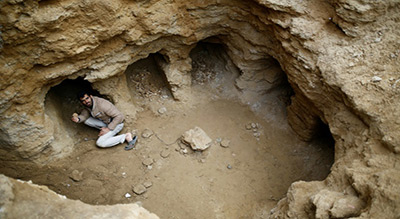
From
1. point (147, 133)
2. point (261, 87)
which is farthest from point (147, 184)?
point (261, 87)

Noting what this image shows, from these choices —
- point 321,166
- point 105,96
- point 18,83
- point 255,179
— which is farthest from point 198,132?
point 18,83

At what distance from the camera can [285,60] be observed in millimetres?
4391

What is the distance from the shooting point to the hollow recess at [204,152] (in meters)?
4.23

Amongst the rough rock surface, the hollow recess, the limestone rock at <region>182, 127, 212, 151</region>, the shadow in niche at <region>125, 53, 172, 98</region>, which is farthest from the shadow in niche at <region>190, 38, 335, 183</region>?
the rough rock surface

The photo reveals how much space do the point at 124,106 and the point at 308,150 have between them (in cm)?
355

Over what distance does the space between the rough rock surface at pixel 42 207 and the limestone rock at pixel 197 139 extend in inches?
90.0

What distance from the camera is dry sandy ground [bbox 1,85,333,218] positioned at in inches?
164

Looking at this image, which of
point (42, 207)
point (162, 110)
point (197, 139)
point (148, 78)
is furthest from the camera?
point (148, 78)

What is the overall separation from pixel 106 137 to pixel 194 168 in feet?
5.46

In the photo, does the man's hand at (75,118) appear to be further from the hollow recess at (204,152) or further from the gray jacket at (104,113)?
the hollow recess at (204,152)

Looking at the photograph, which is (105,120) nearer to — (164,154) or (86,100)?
(86,100)

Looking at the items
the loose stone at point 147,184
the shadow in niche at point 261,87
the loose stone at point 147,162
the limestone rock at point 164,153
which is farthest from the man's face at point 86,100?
the shadow in niche at point 261,87

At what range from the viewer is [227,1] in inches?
175

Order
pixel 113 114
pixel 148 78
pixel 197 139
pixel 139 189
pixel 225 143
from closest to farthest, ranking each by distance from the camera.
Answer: pixel 139 189 → pixel 113 114 → pixel 197 139 → pixel 225 143 → pixel 148 78
